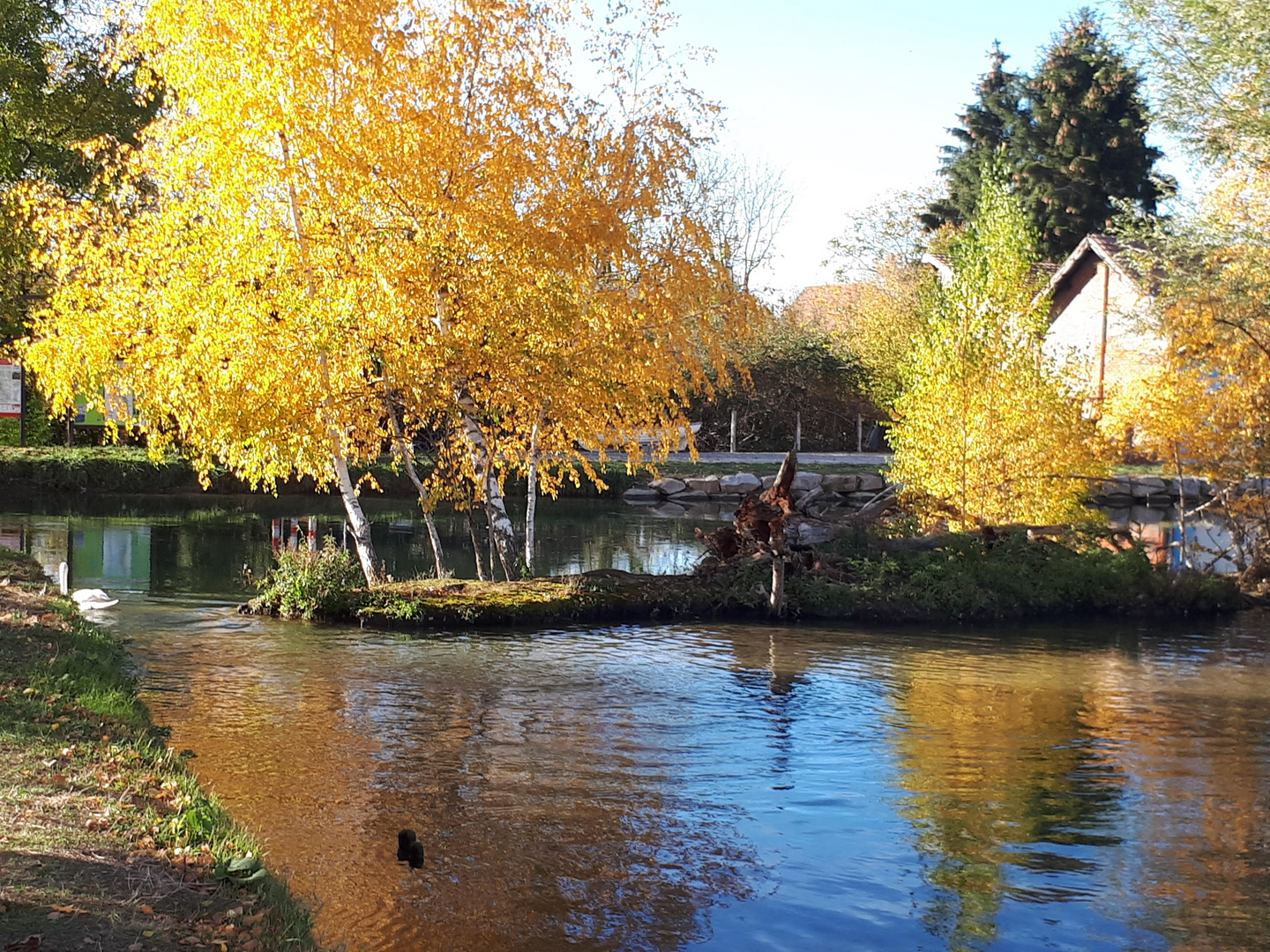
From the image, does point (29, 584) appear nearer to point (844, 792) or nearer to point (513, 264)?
point (513, 264)

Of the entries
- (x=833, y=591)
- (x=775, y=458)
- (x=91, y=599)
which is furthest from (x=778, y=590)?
(x=775, y=458)

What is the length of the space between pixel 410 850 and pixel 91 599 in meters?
9.65

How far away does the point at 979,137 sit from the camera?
4669 cm

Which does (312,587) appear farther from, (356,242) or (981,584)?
(981,584)

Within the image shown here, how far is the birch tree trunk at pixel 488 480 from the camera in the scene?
51.5 feet

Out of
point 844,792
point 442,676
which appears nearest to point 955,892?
point 844,792

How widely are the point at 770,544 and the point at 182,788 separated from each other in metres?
10.9

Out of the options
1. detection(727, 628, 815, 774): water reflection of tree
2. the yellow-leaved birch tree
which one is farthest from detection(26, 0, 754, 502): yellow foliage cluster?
detection(727, 628, 815, 774): water reflection of tree

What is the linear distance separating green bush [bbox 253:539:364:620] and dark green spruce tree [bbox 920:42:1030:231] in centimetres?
3553

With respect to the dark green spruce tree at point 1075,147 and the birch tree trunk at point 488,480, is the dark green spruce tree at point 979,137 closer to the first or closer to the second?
the dark green spruce tree at point 1075,147

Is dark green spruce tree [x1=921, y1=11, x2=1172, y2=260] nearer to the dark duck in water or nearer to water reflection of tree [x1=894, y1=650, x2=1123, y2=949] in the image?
water reflection of tree [x1=894, y1=650, x2=1123, y2=949]

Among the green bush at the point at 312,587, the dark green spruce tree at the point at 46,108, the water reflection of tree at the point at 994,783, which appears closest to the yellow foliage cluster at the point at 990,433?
the water reflection of tree at the point at 994,783

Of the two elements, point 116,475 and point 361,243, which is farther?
point 116,475

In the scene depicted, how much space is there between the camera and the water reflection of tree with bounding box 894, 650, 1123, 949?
7.30 m
